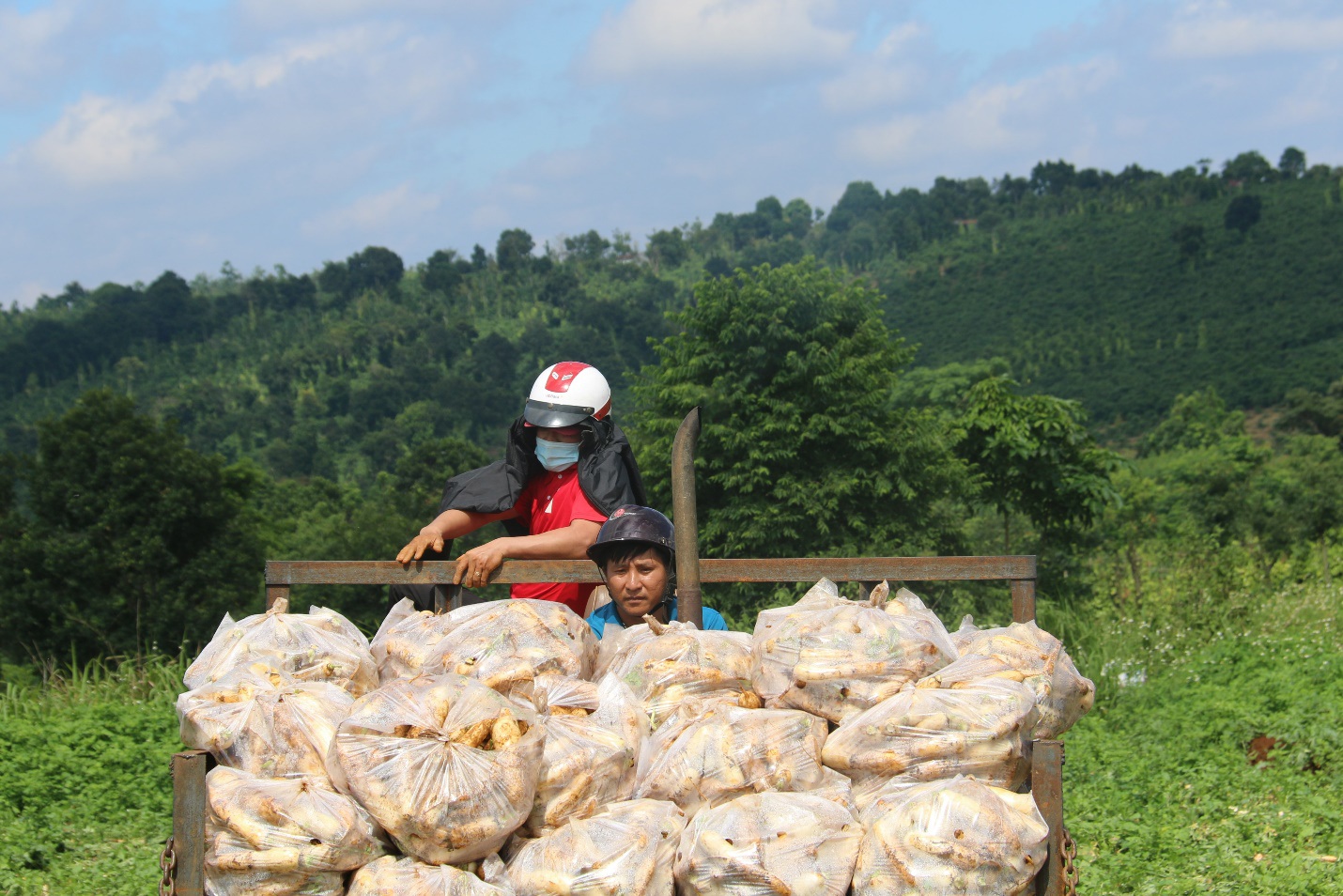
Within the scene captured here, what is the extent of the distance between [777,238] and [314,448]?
61.5 meters

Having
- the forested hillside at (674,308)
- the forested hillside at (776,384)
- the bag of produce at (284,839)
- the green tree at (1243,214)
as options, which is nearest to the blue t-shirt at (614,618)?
the bag of produce at (284,839)

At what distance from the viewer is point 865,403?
13.9 metres

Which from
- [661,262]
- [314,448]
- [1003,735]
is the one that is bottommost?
[314,448]

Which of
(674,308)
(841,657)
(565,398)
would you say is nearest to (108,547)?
(565,398)

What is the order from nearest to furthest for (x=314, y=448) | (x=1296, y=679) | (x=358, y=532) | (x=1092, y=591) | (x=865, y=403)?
(x=1296, y=679) < (x=865, y=403) < (x=1092, y=591) < (x=358, y=532) < (x=314, y=448)

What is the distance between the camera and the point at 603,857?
2.30 meters

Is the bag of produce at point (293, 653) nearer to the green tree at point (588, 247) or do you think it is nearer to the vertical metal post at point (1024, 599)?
the vertical metal post at point (1024, 599)

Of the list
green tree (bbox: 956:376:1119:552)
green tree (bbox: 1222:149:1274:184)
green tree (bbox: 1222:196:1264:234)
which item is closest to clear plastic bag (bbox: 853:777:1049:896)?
green tree (bbox: 956:376:1119:552)

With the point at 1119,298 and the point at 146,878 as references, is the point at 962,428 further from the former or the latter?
the point at 1119,298

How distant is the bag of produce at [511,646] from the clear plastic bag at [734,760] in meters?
0.35

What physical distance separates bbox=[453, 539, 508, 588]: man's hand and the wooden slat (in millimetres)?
22

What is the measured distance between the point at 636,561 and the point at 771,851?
130 cm

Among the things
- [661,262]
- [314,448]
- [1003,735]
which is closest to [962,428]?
[1003,735]

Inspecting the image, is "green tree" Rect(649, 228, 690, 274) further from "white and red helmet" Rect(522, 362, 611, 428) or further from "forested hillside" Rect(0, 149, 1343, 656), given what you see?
"white and red helmet" Rect(522, 362, 611, 428)
